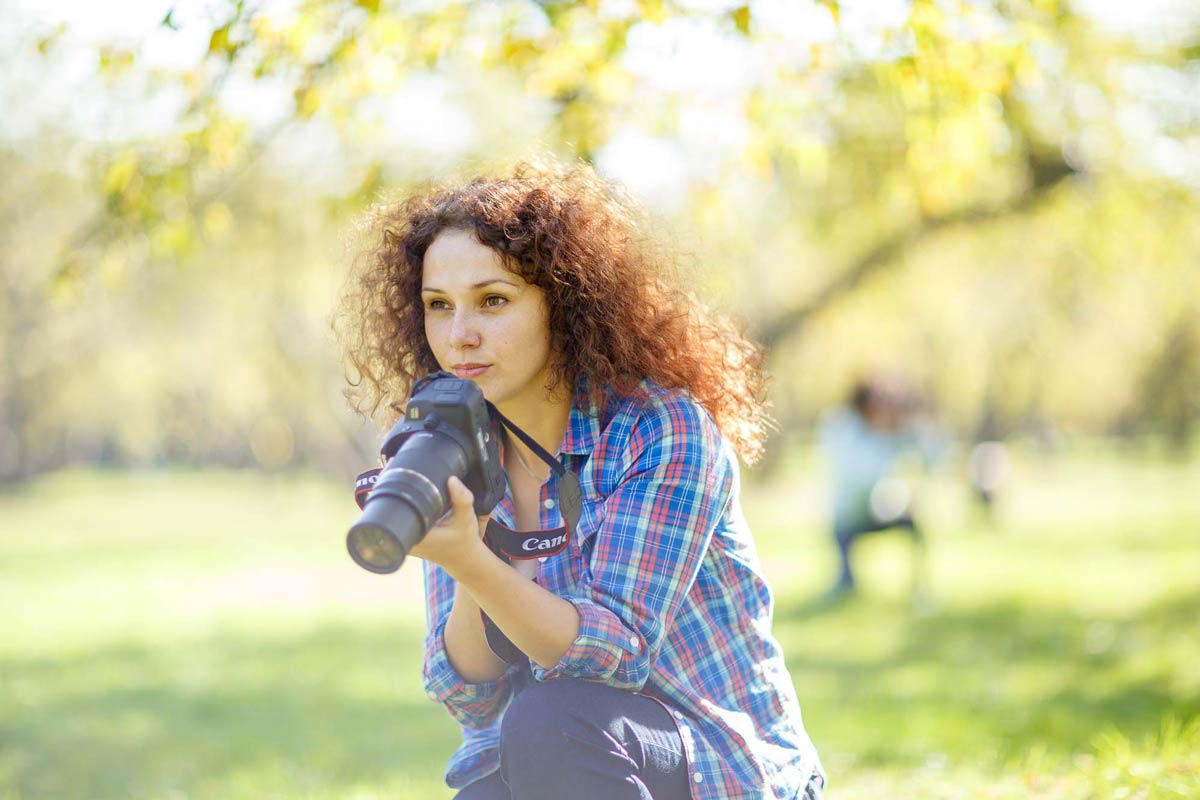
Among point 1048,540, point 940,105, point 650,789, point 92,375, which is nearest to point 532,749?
point 650,789

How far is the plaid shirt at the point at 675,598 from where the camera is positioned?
2.15m

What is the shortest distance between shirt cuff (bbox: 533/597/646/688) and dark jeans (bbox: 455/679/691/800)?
4 cm

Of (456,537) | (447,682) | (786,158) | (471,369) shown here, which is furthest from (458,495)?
(786,158)

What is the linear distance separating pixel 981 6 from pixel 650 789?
3.40 m

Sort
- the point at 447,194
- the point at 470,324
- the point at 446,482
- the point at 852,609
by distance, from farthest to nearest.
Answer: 1. the point at 852,609
2. the point at 447,194
3. the point at 470,324
4. the point at 446,482

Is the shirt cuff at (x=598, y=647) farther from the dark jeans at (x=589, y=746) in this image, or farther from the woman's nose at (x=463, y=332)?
the woman's nose at (x=463, y=332)

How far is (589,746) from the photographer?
2.07 metres

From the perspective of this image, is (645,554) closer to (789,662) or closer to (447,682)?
(447,682)

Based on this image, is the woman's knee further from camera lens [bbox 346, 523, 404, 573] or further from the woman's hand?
camera lens [bbox 346, 523, 404, 573]

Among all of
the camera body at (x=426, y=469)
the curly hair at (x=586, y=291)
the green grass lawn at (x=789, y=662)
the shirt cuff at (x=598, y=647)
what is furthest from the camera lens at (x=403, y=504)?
the green grass lawn at (x=789, y=662)

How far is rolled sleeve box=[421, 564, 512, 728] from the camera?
2400 millimetres

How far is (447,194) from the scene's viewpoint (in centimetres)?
253

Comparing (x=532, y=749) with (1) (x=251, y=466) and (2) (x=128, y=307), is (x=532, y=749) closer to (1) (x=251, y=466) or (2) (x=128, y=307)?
(2) (x=128, y=307)

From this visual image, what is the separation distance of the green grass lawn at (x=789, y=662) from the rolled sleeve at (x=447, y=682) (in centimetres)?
152
